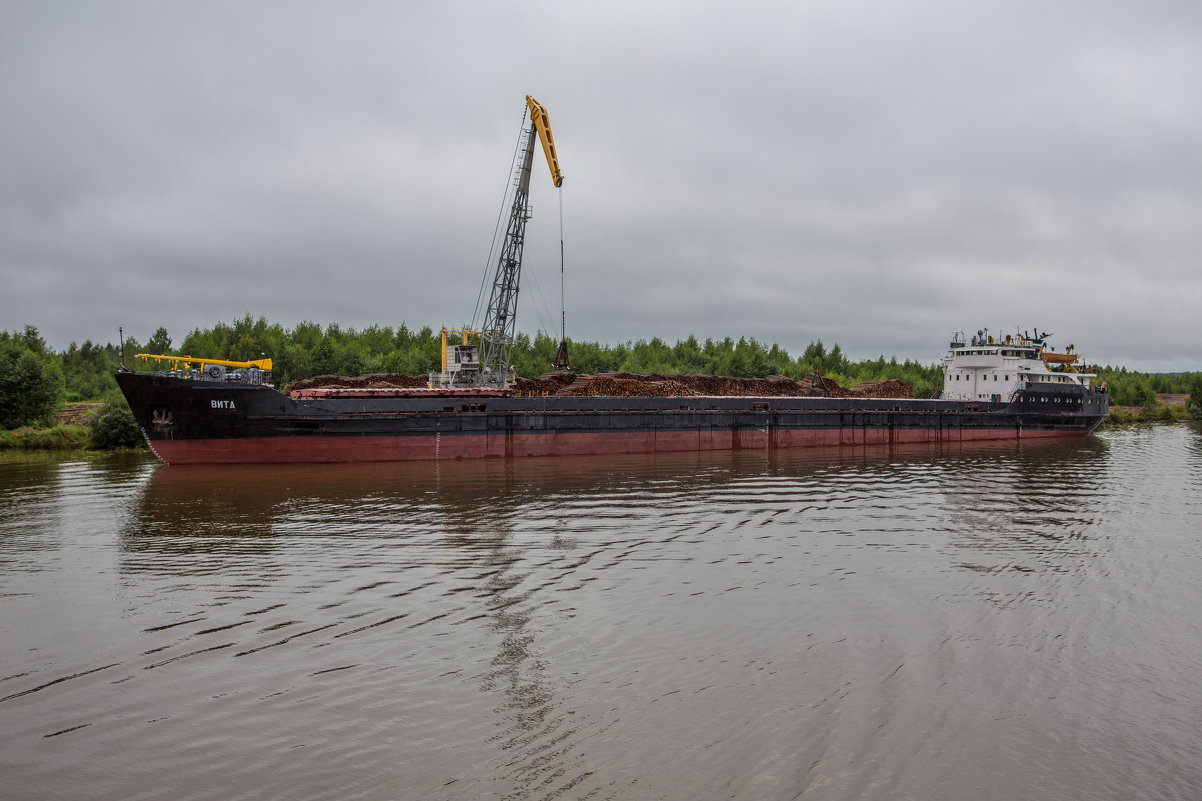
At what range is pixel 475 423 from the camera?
1470 inches

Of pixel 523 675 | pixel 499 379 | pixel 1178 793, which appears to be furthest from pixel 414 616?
pixel 499 379

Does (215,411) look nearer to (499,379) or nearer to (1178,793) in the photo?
(499,379)

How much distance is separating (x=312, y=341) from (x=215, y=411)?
6692cm

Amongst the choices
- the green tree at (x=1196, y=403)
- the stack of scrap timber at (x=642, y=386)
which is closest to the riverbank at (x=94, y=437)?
the stack of scrap timber at (x=642, y=386)

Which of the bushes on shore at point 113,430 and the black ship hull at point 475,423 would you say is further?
the bushes on shore at point 113,430

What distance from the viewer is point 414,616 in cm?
1231

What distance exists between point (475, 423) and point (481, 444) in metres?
1.13

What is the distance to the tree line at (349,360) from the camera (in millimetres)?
50500

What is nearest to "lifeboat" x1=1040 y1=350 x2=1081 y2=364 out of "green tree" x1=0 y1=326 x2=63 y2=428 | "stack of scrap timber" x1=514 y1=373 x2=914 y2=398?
"stack of scrap timber" x1=514 y1=373 x2=914 y2=398

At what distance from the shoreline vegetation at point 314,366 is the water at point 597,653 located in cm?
2777

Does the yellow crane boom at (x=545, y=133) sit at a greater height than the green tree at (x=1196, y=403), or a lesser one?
greater

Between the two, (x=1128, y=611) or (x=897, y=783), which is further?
(x=1128, y=611)

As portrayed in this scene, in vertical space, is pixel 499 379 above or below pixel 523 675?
above

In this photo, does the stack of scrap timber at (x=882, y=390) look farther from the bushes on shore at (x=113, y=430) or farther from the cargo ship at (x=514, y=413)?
the bushes on shore at (x=113, y=430)
